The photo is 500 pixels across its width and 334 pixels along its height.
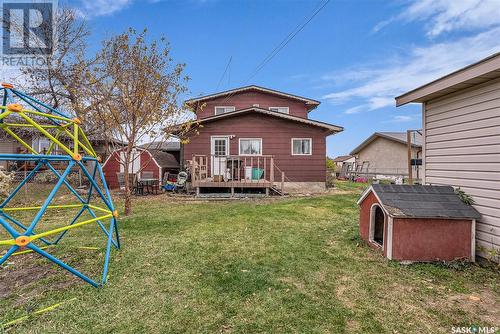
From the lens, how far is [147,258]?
4.05 meters

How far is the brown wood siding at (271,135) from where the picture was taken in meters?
13.0

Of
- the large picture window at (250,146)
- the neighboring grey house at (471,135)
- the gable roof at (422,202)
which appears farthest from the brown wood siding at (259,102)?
the gable roof at (422,202)

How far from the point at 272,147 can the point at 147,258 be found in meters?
9.72

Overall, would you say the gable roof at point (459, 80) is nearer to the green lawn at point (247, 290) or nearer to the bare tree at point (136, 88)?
the green lawn at point (247, 290)

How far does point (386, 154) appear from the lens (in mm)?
28031

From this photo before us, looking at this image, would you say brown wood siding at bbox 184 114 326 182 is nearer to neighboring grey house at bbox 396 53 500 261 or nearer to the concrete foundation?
the concrete foundation

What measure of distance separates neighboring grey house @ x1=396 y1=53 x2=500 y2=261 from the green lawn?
917 millimetres

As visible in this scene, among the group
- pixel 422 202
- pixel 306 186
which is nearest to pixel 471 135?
pixel 422 202

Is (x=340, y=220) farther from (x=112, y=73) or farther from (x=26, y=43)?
(x=26, y=43)

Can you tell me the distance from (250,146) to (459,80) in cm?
975

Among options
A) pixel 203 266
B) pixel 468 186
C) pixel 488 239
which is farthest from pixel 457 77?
pixel 203 266

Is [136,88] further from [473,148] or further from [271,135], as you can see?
[473,148]

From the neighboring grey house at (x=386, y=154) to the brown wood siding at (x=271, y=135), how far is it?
12.9 meters

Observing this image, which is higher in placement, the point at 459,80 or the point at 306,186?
the point at 459,80
